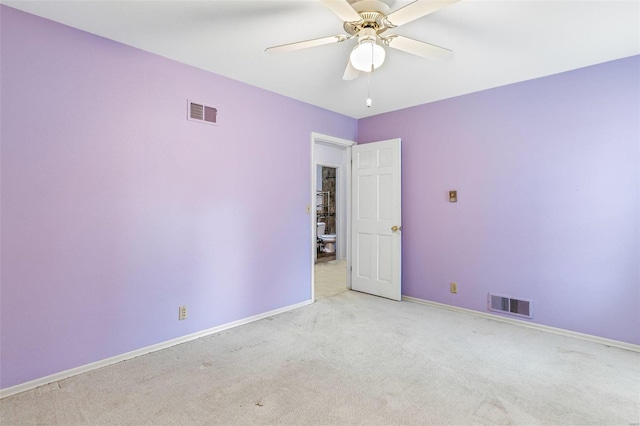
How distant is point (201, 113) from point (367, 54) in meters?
1.75

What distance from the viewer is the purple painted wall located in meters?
2.82

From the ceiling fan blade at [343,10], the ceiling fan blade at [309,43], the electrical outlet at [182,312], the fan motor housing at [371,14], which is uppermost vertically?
the fan motor housing at [371,14]

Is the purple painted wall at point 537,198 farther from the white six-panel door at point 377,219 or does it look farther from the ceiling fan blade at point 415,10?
the ceiling fan blade at point 415,10

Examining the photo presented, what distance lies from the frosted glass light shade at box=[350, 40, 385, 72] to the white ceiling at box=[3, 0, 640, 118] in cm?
31

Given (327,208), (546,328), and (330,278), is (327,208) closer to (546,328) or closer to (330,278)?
(330,278)

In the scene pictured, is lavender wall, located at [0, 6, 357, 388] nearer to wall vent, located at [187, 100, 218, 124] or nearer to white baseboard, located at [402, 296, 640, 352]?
wall vent, located at [187, 100, 218, 124]

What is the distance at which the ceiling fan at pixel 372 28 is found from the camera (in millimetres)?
1690

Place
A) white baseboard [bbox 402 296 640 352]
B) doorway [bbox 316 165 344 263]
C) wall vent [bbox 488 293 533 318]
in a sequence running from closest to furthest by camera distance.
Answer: white baseboard [bbox 402 296 640 352]
wall vent [bbox 488 293 533 318]
doorway [bbox 316 165 344 263]

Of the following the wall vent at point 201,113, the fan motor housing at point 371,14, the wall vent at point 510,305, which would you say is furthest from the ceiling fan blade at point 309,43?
the wall vent at point 510,305

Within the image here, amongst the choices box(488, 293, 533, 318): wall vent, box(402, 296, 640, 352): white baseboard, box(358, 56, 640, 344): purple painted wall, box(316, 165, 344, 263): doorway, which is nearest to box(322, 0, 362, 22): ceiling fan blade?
box(358, 56, 640, 344): purple painted wall

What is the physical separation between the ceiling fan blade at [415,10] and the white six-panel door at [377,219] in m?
2.41

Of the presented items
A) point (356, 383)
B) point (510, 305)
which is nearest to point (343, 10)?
point (356, 383)

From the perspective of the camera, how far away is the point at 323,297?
170 inches

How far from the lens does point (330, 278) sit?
5.49 m
